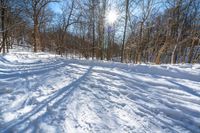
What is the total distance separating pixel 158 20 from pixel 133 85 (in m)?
11.5

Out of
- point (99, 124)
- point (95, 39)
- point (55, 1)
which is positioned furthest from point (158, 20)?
point (99, 124)

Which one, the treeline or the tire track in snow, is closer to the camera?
the tire track in snow

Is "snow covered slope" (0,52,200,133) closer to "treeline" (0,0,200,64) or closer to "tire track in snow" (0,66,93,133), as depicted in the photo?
"tire track in snow" (0,66,93,133)

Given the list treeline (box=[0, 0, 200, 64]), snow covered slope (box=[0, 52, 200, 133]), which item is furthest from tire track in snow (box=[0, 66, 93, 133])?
treeline (box=[0, 0, 200, 64])

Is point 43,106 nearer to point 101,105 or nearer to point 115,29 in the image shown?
point 101,105

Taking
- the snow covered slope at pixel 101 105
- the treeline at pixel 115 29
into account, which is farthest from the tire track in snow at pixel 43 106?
the treeline at pixel 115 29

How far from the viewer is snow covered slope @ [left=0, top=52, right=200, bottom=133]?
224cm

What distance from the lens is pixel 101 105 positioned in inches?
115

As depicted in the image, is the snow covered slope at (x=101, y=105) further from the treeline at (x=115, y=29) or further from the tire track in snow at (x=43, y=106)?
the treeline at (x=115, y=29)

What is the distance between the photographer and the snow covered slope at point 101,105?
2236 millimetres

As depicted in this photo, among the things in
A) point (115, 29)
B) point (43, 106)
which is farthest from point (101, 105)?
point (115, 29)

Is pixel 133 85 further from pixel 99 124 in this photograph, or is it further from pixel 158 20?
pixel 158 20

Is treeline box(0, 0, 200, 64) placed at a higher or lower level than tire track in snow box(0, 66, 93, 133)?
higher

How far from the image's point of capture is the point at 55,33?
21.6 metres
